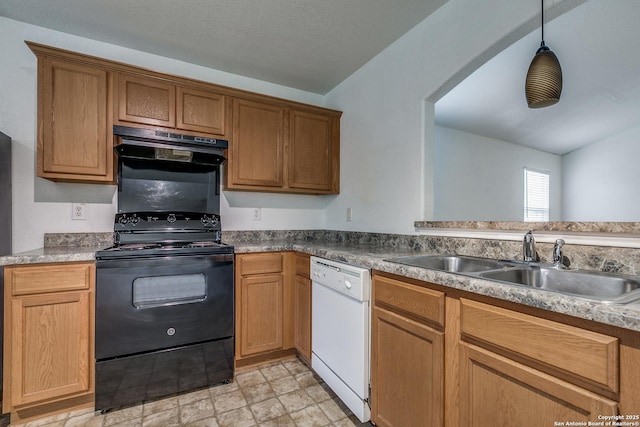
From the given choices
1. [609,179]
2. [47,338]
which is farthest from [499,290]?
[609,179]

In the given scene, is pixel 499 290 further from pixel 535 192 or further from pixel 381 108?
pixel 535 192

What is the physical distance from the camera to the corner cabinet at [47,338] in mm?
1559

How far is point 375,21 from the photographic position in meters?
1.96

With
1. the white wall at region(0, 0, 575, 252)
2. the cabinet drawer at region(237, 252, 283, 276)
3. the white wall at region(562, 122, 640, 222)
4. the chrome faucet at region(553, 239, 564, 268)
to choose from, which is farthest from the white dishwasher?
the white wall at region(562, 122, 640, 222)

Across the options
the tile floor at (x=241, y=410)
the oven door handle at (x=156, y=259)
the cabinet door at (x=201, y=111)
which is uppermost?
the cabinet door at (x=201, y=111)

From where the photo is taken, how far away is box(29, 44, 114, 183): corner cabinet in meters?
1.84

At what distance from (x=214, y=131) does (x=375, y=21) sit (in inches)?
55.5

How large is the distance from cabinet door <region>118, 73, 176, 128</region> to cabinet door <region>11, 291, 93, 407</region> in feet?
4.02

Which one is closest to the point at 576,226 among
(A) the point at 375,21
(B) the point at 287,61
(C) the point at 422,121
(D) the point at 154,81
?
(C) the point at 422,121

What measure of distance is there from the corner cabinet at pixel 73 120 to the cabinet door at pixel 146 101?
85mm

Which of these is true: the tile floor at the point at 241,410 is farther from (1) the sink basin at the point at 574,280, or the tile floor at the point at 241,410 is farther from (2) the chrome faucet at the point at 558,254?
(2) the chrome faucet at the point at 558,254

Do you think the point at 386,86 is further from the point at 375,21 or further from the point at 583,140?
the point at 583,140

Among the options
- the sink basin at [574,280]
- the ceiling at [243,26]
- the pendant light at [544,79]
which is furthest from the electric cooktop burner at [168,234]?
the pendant light at [544,79]

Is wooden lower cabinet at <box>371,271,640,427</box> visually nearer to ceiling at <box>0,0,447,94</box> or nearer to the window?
ceiling at <box>0,0,447,94</box>
